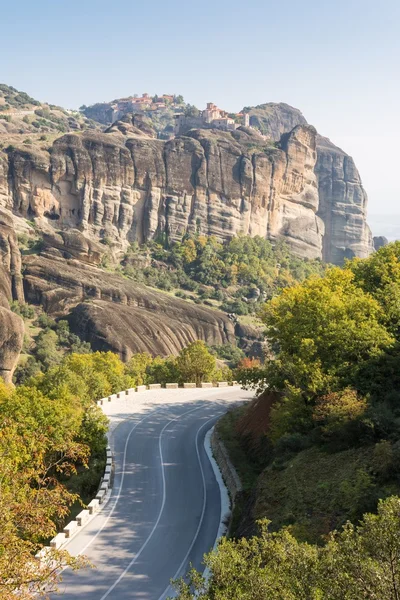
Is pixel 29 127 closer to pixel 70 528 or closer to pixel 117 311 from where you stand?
pixel 117 311

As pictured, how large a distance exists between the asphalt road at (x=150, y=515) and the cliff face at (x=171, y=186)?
277 feet

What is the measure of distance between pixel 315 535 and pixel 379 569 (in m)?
8.17

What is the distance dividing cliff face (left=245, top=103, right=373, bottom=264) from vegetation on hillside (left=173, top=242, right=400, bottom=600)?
458 feet

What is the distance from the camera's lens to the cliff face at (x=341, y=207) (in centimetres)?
17500

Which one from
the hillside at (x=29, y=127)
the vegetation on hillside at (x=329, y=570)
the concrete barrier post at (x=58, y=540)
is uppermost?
the hillside at (x=29, y=127)

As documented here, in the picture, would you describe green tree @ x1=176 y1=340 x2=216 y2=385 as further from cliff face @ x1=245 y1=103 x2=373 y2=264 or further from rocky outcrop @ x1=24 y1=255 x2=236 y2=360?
cliff face @ x1=245 y1=103 x2=373 y2=264

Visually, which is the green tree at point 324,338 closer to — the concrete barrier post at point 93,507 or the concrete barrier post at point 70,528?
the concrete barrier post at point 93,507

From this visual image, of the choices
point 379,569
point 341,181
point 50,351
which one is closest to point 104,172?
point 50,351

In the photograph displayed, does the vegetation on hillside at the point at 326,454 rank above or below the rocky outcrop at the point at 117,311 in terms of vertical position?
below

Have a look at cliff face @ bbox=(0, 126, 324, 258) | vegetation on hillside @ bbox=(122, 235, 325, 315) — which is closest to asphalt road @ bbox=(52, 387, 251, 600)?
vegetation on hillside @ bbox=(122, 235, 325, 315)

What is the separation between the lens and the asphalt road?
18297mm

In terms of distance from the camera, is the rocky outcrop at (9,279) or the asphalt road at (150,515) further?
the rocky outcrop at (9,279)

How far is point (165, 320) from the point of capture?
93.3 m

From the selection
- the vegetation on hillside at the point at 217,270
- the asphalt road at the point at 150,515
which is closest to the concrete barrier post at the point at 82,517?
the asphalt road at the point at 150,515
